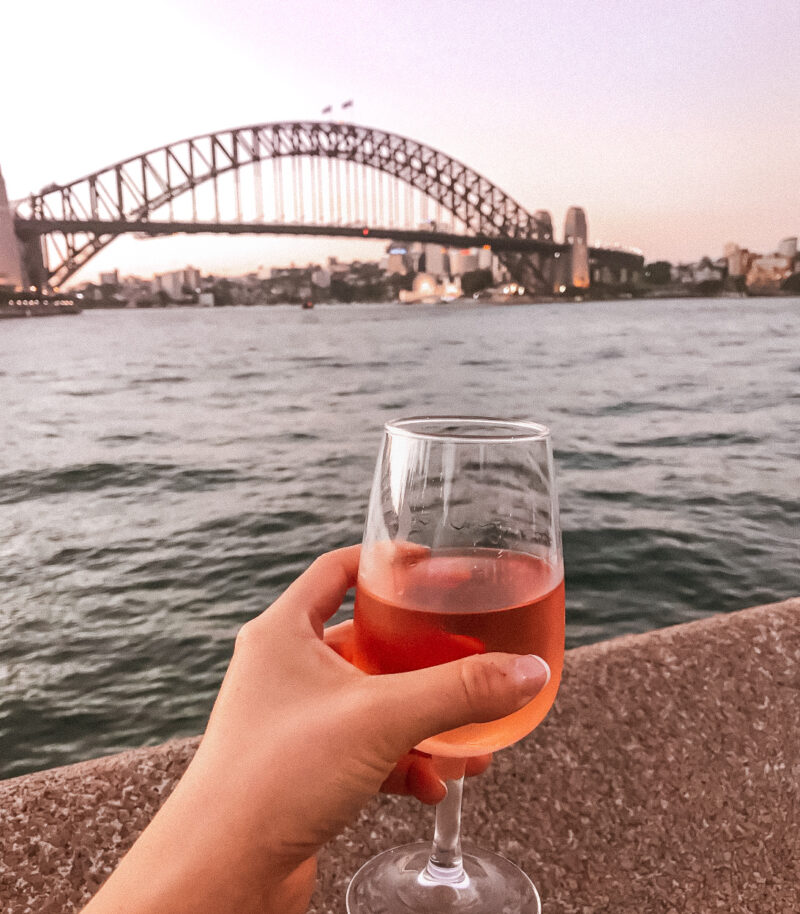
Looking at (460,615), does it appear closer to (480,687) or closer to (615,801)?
(480,687)

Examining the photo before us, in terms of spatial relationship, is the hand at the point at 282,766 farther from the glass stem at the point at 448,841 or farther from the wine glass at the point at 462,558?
the glass stem at the point at 448,841

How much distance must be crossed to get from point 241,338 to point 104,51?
10.3 meters

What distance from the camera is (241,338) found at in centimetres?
1958

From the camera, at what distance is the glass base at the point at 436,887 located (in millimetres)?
536

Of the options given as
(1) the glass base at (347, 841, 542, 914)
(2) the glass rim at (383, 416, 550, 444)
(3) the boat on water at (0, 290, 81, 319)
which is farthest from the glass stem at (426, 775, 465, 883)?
(3) the boat on water at (0, 290, 81, 319)

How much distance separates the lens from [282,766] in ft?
1.25

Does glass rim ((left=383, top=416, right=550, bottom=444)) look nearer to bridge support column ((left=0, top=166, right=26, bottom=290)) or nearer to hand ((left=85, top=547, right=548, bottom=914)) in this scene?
hand ((left=85, top=547, right=548, bottom=914))

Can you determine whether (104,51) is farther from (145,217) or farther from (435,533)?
(435,533)

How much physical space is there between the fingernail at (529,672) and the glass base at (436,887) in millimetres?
247

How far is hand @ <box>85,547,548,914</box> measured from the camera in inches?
14.0

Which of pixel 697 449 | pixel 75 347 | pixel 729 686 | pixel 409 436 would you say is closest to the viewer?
pixel 409 436

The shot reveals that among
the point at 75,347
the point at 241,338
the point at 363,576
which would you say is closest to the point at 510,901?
the point at 363,576

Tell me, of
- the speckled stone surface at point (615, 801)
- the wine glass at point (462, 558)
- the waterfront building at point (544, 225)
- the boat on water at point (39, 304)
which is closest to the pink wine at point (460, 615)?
the wine glass at point (462, 558)

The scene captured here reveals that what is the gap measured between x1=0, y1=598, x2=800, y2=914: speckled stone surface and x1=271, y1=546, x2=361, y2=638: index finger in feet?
0.85
